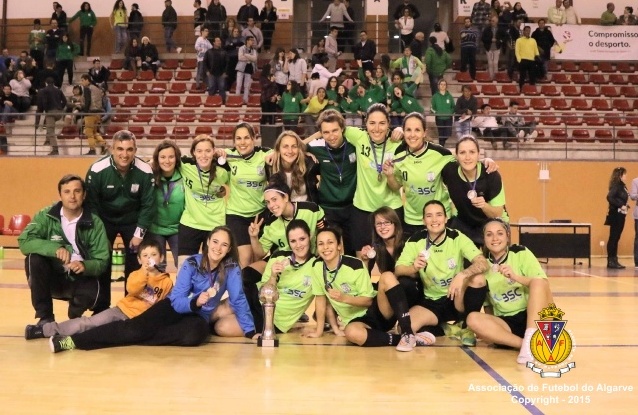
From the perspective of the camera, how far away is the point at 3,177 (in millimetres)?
16734

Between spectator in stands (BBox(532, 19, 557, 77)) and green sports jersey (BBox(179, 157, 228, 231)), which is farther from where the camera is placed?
spectator in stands (BBox(532, 19, 557, 77))

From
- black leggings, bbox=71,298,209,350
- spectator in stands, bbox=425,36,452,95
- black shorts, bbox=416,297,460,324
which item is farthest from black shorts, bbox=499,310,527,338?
spectator in stands, bbox=425,36,452,95

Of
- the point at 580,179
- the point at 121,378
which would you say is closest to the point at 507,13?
the point at 580,179

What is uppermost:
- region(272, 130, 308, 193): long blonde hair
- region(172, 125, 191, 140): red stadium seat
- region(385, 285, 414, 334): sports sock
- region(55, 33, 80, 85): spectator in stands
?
region(55, 33, 80, 85): spectator in stands

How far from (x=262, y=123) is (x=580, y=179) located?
663cm

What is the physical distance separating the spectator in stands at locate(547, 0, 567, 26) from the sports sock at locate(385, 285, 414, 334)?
15.1 metres

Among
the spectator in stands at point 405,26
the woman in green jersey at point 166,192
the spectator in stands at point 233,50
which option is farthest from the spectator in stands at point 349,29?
the woman in green jersey at point 166,192

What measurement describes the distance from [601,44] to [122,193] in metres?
15.7

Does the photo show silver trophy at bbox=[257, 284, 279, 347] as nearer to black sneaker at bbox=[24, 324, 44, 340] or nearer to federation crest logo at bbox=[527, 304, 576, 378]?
black sneaker at bbox=[24, 324, 44, 340]

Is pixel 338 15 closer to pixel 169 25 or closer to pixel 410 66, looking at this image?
pixel 410 66

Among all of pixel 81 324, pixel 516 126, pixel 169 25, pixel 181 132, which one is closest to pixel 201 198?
pixel 81 324

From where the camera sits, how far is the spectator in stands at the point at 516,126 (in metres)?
16.2

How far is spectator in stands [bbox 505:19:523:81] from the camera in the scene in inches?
741

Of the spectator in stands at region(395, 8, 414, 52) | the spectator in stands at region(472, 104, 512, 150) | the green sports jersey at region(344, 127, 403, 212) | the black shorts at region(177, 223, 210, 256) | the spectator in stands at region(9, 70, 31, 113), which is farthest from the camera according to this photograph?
the spectator in stands at region(395, 8, 414, 52)
